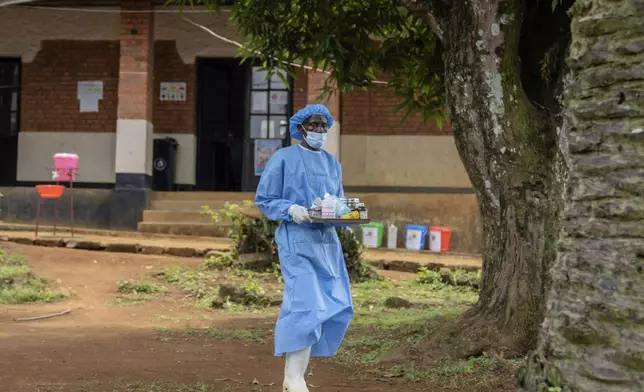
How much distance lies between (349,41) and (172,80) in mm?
8746

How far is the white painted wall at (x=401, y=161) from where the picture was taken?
47.8ft

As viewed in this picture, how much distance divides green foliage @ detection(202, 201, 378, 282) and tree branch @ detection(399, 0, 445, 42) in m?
4.66

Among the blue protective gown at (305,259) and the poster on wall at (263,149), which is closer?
the blue protective gown at (305,259)

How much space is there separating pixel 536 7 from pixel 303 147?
227 cm

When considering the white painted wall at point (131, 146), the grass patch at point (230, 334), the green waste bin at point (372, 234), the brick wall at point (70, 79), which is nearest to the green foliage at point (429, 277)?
the green waste bin at point (372, 234)

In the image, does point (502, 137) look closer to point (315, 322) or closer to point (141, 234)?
point (315, 322)

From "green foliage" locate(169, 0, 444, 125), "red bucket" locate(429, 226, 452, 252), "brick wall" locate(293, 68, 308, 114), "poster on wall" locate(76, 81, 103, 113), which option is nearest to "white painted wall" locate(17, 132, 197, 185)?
"poster on wall" locate(76, 81, 103, 113)

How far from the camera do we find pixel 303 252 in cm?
448

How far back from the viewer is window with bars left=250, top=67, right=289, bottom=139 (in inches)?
594

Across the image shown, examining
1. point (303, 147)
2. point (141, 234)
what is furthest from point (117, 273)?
point (303, 147)

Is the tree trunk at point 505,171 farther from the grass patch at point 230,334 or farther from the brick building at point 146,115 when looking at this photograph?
the brick building at point 146,115

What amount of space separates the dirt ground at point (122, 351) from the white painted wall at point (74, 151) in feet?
17.4

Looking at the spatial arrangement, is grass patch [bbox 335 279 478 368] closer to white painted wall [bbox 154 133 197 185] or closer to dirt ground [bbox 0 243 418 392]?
dirt ground [bbox 0 243 418 392]

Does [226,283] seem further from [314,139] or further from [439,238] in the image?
[314,139]
